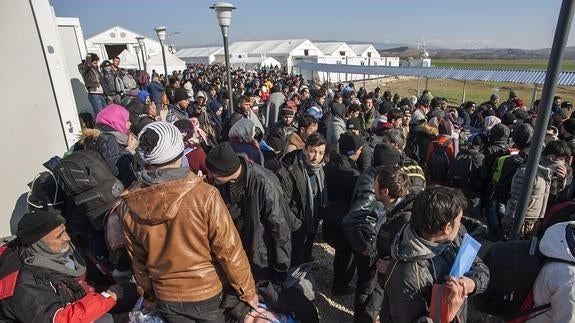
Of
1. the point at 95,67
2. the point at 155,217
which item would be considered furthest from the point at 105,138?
the point at 95,67

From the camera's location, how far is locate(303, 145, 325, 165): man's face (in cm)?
368

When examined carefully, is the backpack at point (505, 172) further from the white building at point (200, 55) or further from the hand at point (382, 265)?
the white building at point (200, 55)

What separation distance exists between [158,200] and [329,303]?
2.99m

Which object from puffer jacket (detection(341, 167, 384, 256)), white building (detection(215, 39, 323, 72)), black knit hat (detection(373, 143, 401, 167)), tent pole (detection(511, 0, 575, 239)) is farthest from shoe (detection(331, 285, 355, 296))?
white building (detection(215, 39, 323, 72))

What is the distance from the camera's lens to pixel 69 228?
3279mm

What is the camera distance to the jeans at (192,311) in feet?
7.18

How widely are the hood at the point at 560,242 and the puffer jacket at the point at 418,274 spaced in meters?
0.37

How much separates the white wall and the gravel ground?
4.64 meters

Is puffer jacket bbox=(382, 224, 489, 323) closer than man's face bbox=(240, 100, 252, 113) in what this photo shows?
Yes

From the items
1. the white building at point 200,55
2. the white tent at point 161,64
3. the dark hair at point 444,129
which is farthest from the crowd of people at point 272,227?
the white building at point 200,55

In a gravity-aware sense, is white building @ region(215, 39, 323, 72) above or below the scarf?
above

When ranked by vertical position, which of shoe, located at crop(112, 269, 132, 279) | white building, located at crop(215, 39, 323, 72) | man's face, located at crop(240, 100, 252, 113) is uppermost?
white building, located at crop(215, 39, 323, 72)

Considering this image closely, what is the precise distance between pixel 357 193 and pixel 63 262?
261 cm

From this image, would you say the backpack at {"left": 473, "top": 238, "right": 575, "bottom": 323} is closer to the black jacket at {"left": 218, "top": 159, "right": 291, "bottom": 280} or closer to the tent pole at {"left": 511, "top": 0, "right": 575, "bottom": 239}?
the tent pole at {"left": 511, "top": 0, "right": 575, "bottom": 239}
